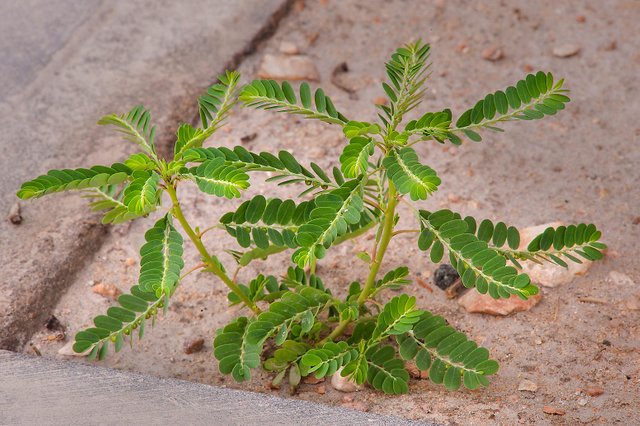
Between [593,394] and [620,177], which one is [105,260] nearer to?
[593,394]

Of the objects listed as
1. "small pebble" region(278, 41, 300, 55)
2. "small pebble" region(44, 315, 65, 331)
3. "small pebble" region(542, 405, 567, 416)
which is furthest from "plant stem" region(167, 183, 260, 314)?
"small pebble" region(278, 41, 300, 55)

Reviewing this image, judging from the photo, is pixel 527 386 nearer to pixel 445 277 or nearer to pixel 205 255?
pixel 445 277

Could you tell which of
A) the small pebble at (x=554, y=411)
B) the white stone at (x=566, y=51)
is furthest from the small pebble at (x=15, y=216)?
the white stone at (x=566, y=51)

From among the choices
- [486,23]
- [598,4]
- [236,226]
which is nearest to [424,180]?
[236,226]

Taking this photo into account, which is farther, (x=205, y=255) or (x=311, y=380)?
(x=311, y=380)

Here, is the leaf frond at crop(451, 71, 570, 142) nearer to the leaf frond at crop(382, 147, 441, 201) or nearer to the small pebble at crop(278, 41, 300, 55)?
the leaf frond at crop(382, 147, 441, 201)

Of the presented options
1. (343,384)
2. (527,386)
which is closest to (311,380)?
(343,384)
